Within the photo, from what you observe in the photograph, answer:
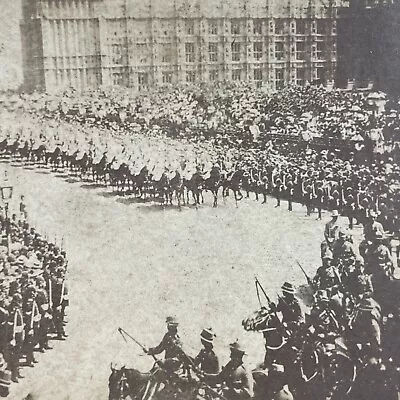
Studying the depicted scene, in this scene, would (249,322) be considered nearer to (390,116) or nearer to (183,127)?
(183,127)

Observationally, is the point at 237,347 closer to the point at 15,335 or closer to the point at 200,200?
the point at 200,200

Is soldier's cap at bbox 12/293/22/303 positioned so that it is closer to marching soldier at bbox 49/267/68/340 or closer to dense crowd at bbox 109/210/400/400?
marching soldier at bbox 49/267/68/340

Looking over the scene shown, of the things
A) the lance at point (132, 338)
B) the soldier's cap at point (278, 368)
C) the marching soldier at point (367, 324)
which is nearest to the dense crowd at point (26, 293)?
the lance at point (132, 338)

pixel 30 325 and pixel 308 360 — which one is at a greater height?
pixel 30 325

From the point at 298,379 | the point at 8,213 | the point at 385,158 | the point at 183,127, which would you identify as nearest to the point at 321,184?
the point at 385,158

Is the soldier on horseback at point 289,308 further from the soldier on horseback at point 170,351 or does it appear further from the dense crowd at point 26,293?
the dense crowd at point 26,293

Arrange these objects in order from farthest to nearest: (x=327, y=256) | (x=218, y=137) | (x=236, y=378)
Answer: (x=218, y=137) → (x=327, y=256) → (x=236, y=378)

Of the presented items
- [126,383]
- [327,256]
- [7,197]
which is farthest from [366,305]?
[7,197]
